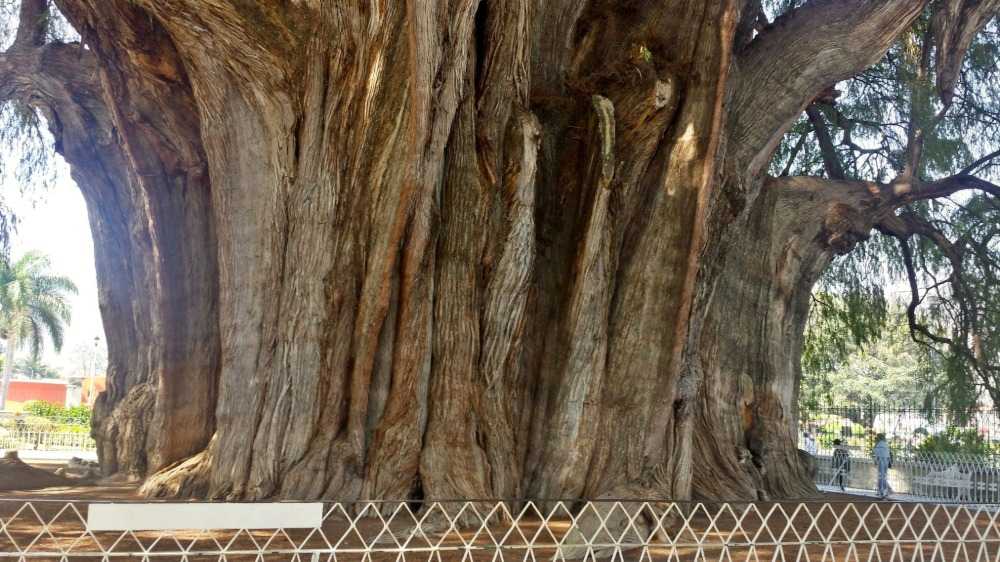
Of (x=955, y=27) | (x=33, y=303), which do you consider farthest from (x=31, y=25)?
(x=33, y=303)

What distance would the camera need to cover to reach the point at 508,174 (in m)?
7.66

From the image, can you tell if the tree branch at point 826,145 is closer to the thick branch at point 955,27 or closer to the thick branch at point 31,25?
the thick branch at point 955,27

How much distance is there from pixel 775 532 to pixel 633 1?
206 inches

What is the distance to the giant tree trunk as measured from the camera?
23.3 ft

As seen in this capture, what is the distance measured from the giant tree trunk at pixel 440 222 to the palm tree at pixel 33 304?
31414 mm

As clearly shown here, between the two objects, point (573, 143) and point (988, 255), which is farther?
point (988, 255)

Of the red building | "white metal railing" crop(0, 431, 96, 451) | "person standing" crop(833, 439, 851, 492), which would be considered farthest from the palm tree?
"person standing" crop(833, 439, 851, 492)

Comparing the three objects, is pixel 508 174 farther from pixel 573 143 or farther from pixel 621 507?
pixel 621 507

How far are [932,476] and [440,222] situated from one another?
1050cm

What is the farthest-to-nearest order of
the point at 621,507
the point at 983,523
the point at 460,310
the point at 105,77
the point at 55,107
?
the point at 55,107 < the point at 983,523 < the point at 105,77 < the point at 460,310 < the point at 621,507

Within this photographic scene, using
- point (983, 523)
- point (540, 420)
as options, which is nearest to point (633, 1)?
point (540, 420)

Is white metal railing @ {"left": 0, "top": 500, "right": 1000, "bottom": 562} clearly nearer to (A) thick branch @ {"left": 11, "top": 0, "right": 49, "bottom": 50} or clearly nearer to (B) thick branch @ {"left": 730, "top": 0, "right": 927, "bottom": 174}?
(B) thick branch @ {"left": 730, "top": 0, "right": 927, "bottom": 174}

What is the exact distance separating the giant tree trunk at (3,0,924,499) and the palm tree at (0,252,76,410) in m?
31.4

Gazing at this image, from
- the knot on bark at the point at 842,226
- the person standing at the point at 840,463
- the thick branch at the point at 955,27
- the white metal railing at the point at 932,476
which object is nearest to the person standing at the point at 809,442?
the white metal railing at the point at 932,476
